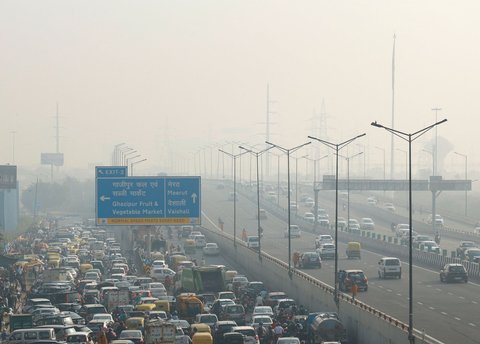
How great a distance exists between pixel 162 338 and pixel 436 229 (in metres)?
82.5

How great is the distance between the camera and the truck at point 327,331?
1639 inches

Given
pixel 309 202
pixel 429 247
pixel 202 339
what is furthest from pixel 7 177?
pixel 202 339

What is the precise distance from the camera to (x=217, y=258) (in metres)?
92.4

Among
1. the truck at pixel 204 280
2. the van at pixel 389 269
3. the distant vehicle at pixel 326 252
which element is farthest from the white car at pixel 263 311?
the distant vehicle at pixel 326 252

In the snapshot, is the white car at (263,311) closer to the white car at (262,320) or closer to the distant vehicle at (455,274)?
the white car at (262,320)

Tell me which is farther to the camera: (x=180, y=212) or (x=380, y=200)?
(x=380, y=200)

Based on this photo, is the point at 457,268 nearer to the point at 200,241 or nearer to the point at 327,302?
the point at 327,302

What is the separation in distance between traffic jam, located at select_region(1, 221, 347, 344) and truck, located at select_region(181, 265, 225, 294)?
5 cm

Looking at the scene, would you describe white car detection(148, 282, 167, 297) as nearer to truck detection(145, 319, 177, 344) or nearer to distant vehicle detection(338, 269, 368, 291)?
distant vehicle detection(338, 269, 368, 291)

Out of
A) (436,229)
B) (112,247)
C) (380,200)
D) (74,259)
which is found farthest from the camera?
(380,200)

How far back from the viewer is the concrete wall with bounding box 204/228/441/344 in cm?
3853

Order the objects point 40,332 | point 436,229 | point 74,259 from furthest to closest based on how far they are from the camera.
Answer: point 436,229, point 74,259, point 40,332

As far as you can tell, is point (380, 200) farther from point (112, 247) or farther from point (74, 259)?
point (74, 259)

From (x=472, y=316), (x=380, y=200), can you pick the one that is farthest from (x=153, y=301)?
(x=380, y=200)
